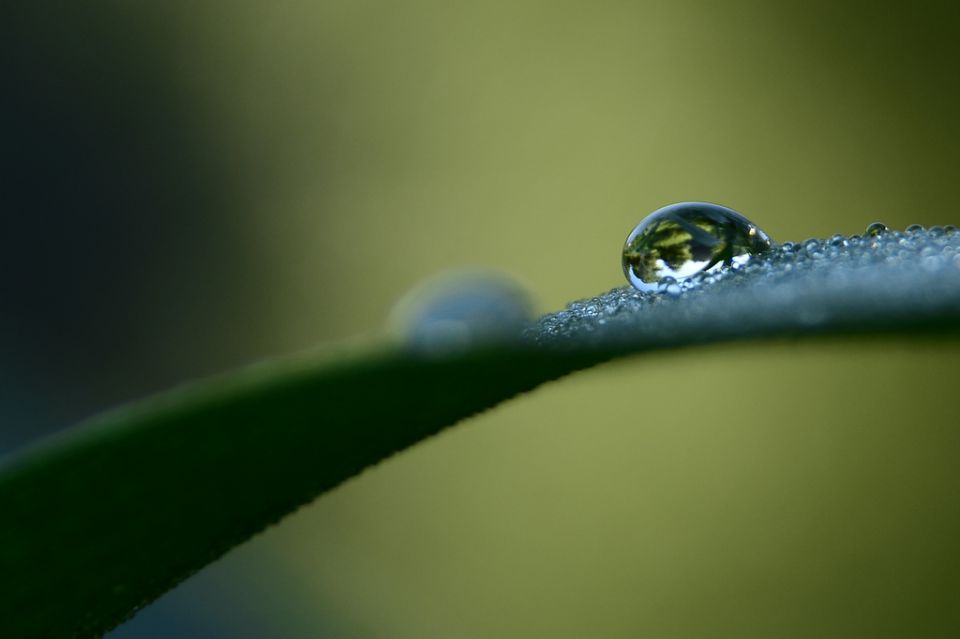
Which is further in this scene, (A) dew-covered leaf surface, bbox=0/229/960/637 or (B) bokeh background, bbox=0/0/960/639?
(B) bokeh background, bbox=0/0/960/639

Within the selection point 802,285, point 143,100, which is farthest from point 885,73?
point 802,285

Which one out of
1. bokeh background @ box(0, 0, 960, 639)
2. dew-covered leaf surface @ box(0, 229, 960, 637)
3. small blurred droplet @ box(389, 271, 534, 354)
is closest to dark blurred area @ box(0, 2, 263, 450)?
bokeh background @ box(0, 0, 960, 639)

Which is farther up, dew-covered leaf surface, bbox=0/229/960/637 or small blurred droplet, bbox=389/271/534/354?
small blurred droplet, bbox=389/271/534/354

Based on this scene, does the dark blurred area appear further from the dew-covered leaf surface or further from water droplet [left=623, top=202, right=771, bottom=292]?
the dew-covered leaf surface

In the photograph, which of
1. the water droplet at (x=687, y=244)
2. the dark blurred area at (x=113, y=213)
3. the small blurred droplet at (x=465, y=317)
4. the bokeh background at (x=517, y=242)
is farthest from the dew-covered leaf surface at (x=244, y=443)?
the dark blurred area at (x=113, y=213)

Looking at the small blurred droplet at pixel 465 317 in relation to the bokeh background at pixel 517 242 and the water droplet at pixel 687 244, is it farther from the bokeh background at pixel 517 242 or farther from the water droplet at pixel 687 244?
the bokeh background at pixel 517 242

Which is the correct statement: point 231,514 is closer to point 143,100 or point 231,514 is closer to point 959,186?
point 959,186

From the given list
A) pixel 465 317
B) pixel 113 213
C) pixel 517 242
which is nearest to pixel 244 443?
pixel 465 317
